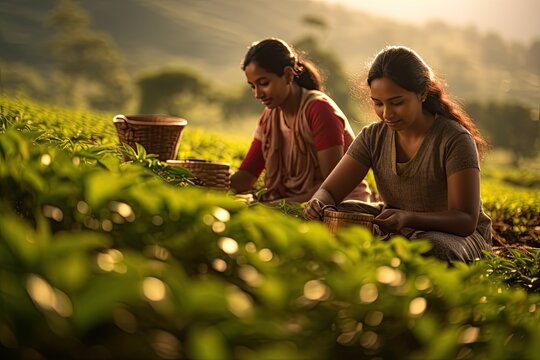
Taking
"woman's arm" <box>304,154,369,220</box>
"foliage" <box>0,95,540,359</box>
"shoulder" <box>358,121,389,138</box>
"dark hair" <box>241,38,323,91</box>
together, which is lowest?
"woman's arm" <box>304,154,369,220</box>

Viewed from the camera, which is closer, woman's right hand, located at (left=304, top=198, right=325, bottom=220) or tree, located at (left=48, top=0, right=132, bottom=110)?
woman's right hand, located at (left=304, top=198, right=325, bottom=220)

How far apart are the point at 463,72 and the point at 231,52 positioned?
12.5 metres

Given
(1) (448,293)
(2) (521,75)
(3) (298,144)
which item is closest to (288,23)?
(2) (521,75)

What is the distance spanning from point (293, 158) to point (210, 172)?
2.61 ft

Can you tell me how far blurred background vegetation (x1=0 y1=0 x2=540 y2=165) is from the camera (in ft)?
102

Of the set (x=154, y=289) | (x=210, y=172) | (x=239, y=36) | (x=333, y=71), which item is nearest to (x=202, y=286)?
(x=154, y=289)

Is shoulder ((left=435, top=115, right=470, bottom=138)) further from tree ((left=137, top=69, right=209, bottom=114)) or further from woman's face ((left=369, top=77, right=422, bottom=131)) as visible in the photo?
tree ((left=137, top=69, right=209, bottom=114))

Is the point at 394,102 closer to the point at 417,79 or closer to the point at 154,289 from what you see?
the point at 417,79

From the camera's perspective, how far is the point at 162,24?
3822 centimetres

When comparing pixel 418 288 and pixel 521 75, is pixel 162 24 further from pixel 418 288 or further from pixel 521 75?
pixel 418 288

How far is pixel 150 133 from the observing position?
4320 millimetres

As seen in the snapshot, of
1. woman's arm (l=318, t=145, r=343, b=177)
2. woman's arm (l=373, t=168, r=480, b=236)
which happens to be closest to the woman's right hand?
woman's arm (l=373, t=168, r=480, b=236)

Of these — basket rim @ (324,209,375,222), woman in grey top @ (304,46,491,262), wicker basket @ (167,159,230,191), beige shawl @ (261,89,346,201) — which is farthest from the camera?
beige shawl @ (261,89,346,201)

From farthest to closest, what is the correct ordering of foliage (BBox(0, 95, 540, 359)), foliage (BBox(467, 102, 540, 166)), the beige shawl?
foliage (BBox(467, 102, 540, 166)) → the beige shawl → foliage (BBox(0, 95, 540, 359))
